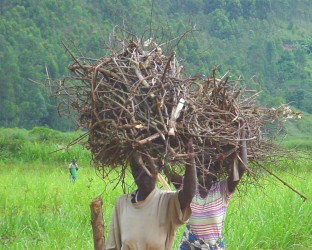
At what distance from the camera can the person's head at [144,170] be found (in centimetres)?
311

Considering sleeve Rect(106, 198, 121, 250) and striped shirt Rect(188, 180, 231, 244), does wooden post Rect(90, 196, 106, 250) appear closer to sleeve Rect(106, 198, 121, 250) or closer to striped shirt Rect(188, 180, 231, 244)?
sleeve Rect(106, 198, 121, 250)

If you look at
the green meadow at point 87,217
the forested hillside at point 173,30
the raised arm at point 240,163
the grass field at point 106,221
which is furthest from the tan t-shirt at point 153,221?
the forested hillside at point 173,30

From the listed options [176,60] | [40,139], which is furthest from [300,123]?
[176,60]

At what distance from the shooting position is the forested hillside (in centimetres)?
4006

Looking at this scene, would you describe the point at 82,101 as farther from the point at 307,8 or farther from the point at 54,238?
the point at 307,8

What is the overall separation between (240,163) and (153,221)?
23.3 inches

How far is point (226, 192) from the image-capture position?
156 inches

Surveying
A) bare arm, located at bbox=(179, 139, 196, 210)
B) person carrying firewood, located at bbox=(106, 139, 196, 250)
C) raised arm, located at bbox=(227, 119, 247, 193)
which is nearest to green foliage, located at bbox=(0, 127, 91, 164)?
raised arm, located at bbox=(227, 119, 247, 193)

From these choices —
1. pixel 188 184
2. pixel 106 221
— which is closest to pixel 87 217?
pixel 106 221

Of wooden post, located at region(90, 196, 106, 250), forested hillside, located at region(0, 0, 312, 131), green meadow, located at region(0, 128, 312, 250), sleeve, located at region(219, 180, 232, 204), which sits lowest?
forested hillside, located at region(0, 0, 312, 131)

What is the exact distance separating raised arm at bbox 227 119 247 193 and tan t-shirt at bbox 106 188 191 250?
42 centimetres

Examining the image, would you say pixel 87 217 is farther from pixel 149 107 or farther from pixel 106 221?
pixel 149 107

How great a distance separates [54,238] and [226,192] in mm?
3290

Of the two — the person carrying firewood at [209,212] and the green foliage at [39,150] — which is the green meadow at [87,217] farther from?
the green foliage at [39,150]
